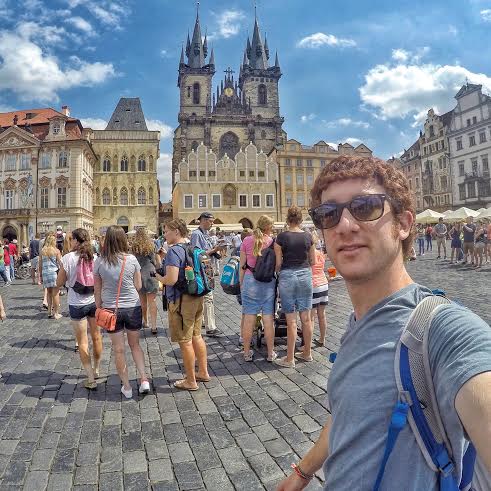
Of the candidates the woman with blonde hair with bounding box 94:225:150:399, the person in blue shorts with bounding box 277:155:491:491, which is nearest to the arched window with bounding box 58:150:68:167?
the woman with blonde hair with bounding box 94:225:150:399

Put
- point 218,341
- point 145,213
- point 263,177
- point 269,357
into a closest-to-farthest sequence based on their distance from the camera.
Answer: point 269,357 < point 218,341 < point 145,213 < point 263,177

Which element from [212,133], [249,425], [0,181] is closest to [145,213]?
[0,181]

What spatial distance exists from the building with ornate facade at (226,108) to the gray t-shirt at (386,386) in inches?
2053

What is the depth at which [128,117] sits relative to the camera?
143 feet

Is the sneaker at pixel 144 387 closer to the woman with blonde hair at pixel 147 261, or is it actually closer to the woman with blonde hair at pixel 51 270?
the woman with blonde hair at pixel 147 261

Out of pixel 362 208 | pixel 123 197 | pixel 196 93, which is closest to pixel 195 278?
pixel 362 208

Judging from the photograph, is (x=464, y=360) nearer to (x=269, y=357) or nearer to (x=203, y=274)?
(x=203, y=274)

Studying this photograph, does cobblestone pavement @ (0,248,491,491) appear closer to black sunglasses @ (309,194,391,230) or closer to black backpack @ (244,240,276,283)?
black backpack @ (244,240,276,283)

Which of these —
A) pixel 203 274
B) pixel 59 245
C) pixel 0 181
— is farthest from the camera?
pixel 0 181

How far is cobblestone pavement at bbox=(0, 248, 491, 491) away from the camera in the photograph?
7.91 feet

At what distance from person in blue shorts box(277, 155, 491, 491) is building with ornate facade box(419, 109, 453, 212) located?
48.8 m

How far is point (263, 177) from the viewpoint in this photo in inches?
1802

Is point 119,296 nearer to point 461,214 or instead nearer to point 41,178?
point 461,214

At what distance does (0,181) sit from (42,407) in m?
38.4
